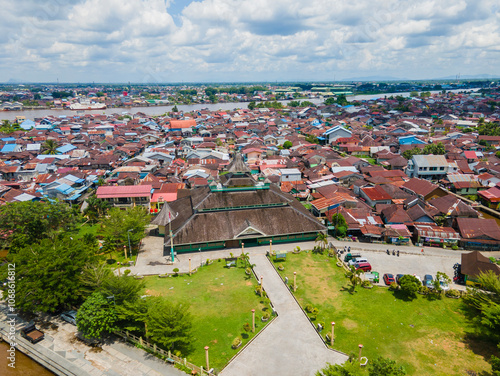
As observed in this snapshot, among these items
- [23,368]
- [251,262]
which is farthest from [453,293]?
[23,368]

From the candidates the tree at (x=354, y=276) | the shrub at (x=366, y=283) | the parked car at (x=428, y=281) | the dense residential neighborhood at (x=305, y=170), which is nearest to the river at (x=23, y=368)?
the dense residential neighborhood at (x=305, y=170)

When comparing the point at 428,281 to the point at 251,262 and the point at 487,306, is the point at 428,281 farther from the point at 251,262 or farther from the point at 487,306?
the point at 251,262

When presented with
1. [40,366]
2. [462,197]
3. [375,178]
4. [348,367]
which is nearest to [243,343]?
[348,367]

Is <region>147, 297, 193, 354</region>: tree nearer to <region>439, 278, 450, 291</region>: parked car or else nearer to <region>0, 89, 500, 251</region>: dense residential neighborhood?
<region>0, 89, 500, 251</region>: dense residential neighborhood

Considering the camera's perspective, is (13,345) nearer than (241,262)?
Yes

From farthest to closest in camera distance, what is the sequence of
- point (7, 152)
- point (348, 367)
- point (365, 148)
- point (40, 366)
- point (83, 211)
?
point (365, 148)
point (7, 152)
point (83, 211)
point (40, 366)
point (348, 367)

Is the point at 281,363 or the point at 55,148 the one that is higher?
the point at 55,148

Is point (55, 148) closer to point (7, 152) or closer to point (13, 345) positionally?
point (7, 152)

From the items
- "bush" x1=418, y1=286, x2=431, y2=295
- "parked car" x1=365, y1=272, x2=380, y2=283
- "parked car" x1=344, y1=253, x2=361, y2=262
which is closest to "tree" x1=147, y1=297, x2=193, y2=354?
"parked car" x1=365, y1=272, x2=380, y2=283

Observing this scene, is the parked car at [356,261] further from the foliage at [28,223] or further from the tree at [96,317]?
the foliage at [28,223]
